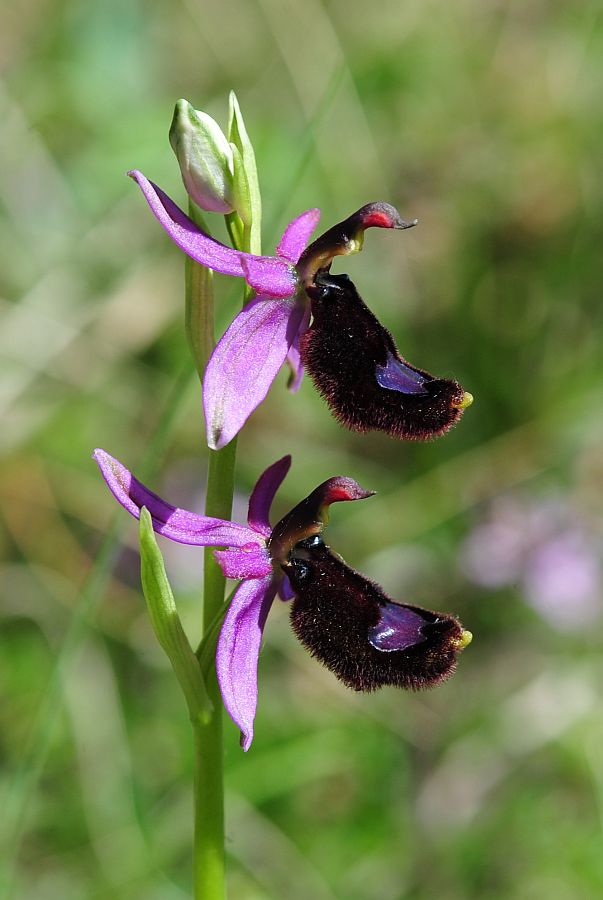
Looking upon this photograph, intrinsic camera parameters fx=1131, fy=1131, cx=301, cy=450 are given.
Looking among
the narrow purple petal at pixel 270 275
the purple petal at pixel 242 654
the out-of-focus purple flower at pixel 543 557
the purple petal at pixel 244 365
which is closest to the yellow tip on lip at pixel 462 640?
the purple petal at pixel 242 654

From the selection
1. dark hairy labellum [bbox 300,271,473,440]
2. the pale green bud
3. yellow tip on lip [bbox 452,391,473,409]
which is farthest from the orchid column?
yellow tip on lip [bbox 452,391,473,409]

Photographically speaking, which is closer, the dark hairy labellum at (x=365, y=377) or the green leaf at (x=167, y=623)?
the green leaf at (x=167, y=623)

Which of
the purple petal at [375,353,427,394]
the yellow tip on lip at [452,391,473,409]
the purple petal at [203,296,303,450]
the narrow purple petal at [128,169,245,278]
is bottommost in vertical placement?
the yellow tip on lip at [452,391,473,409]

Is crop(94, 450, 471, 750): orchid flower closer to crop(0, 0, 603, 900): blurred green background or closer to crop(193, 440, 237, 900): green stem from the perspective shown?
crop(193, 440, 237, 900): green stem

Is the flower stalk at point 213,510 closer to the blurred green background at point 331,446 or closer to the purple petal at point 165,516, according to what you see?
the purple petal at point 165,516

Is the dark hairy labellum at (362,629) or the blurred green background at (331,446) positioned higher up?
the dark hairy labellum at (362,629)

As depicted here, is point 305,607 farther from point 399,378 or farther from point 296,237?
point 296,237

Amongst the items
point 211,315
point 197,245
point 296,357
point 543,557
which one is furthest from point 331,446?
point 197,245
